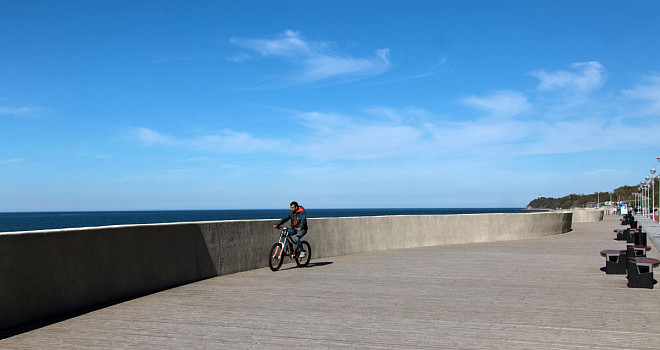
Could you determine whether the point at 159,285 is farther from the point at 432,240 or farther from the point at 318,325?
the point at 432,240

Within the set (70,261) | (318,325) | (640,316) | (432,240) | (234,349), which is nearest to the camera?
(234,349)

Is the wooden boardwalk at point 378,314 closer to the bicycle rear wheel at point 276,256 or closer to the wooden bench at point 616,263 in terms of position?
the bicycle rear wheel at point 276,256

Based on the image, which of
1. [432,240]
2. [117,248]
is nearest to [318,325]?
[117,248]

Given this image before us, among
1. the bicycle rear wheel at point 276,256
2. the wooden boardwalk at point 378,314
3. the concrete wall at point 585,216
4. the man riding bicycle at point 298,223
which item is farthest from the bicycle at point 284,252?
the concrete wall at point 585,216

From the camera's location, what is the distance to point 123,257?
32.7ft

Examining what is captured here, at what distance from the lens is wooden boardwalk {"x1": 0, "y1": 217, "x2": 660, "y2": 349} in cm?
666

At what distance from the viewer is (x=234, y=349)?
6.28 metres

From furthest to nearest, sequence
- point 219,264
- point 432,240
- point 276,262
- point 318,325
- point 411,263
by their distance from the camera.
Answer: point 432,240, point 411,263, point 276,262, point 219,264, point 318,325

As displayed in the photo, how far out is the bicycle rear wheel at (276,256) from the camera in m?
13.3

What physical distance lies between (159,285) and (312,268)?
441 cm

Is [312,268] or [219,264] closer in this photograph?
[219,264]

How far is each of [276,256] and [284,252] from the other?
28cm

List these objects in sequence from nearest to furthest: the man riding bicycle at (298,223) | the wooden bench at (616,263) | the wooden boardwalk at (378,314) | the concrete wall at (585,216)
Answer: the wooden boardwalk at (378,314), the wooden bench at (616,263), the man riding bicycle at (298,223), the concrete wall at (585,216)

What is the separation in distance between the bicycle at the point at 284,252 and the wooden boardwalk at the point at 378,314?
0.30 m
